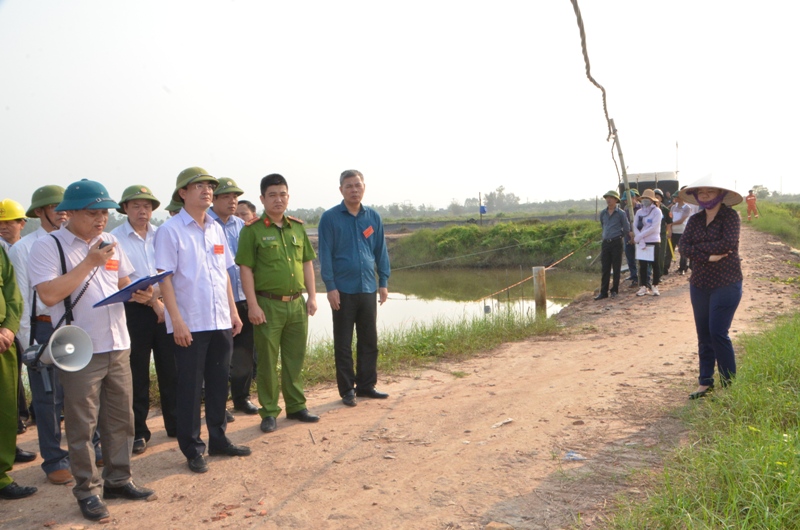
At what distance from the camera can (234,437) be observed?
4.89 metres

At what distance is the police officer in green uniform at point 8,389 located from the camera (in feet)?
12.7

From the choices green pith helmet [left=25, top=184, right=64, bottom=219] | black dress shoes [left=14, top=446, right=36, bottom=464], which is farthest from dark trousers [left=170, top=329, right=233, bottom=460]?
green pith helmet [left=25, top=184, right=64, bottom=219]

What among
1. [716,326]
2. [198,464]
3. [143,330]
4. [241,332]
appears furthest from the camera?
[241,332]

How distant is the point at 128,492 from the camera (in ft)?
12.4

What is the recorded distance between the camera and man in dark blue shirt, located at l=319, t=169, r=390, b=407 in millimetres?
5598

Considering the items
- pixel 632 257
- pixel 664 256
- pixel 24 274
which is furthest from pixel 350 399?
pixel 664 256

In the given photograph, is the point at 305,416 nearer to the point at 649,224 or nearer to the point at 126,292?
the point at 126,292

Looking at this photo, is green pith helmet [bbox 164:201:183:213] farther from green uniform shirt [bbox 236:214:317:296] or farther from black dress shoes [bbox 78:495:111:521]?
black dress shoes [bbox 78:495:111:521]

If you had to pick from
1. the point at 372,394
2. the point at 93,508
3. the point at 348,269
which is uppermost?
the point at 348,269

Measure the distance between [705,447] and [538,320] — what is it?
5.36 metres

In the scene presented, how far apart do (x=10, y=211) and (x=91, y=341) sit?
220 centimetres

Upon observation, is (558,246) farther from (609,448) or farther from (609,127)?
(609,448)

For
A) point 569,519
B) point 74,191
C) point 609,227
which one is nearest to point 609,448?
point 569,519

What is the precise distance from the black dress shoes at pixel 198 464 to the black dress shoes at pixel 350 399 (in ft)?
5.39
